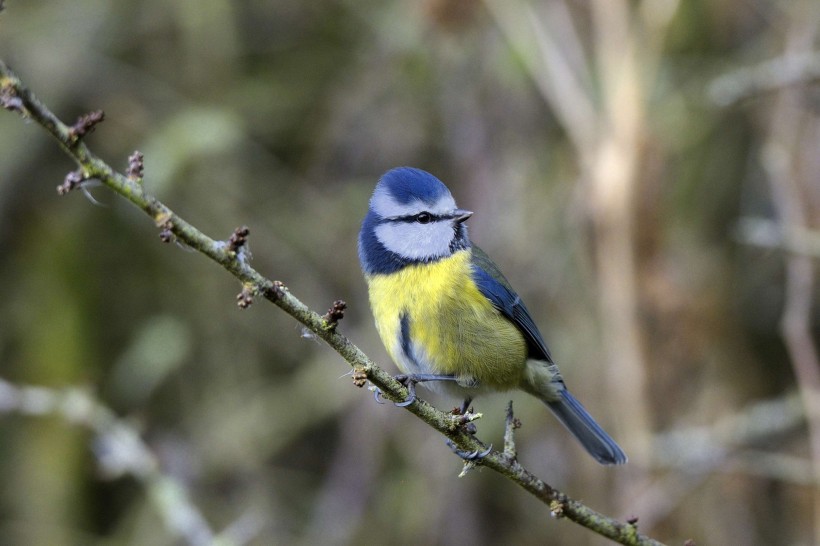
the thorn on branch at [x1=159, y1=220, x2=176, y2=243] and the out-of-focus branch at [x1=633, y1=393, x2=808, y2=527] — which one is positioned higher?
the out-of-focus branch at [x1=633, y1=393, x2=808, y2=527]

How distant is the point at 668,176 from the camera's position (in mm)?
4773

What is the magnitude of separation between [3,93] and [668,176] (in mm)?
3956

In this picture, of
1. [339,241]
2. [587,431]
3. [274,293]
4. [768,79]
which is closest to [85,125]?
[274,293]

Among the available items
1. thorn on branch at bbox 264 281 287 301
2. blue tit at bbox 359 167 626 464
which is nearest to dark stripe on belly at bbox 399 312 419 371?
blue tit at bbox 359 167 626 464

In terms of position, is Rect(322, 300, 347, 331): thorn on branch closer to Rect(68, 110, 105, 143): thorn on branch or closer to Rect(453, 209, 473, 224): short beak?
Rect(68, 110, 105, 143): thorn on branch

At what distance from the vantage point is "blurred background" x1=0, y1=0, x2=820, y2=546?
4688mm

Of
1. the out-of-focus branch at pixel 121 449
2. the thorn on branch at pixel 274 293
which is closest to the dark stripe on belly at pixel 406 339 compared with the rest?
the out-of-focus branch at pixel 121 449

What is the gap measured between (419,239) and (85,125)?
6.01 ft

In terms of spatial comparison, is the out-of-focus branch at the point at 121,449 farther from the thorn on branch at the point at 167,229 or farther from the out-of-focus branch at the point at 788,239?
the out-of-focus branch at the point at 788,239

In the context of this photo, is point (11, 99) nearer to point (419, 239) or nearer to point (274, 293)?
point (274, 293)

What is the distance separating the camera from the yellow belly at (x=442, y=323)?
3035 mm

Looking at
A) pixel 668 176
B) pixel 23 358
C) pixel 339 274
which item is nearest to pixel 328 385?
pixel 339 274

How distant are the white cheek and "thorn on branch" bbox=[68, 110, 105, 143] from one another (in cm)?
175

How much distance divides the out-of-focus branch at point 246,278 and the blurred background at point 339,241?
2294mm
